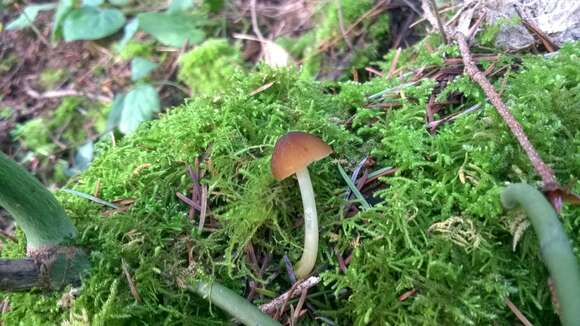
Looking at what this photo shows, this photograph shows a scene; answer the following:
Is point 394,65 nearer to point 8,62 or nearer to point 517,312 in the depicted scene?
point 517,312

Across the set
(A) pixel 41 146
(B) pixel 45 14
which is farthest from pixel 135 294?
(B) pixel 45 14

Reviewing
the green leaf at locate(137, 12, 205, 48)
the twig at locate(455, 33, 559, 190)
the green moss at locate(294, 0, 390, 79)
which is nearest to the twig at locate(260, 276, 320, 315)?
the twig at locate(455, 33, 559, 190)

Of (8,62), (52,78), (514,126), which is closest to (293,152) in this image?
(514,126)

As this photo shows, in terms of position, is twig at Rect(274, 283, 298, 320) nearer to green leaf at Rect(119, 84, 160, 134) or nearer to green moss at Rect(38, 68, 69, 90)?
green leaf at Rect(119, 84, 160, 134)

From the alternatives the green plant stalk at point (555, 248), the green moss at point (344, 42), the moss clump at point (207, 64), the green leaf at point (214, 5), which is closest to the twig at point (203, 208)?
the green plant stalk at point (555, 248)

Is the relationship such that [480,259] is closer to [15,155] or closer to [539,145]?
[539,145]
